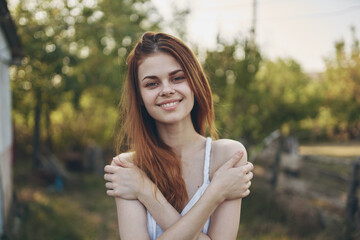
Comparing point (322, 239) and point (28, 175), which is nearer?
point (322, 239)

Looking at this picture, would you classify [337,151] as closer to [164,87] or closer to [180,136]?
[180,136]

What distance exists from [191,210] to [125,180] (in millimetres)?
404

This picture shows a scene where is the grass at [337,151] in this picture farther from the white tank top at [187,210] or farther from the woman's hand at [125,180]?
the woman's hand at [125,180]

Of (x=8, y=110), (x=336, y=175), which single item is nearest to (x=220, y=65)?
(x=336, y=175)

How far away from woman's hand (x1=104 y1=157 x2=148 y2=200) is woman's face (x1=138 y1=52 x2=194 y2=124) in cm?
32

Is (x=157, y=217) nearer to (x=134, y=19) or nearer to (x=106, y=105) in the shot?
(x=134, y=19)

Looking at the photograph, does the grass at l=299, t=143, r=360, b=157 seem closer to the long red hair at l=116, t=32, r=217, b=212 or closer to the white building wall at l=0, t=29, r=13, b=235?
the white building wall at l=0, t=29, r=13, b=235

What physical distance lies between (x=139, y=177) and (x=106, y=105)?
11023mm

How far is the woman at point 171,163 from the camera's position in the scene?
1.72 meters

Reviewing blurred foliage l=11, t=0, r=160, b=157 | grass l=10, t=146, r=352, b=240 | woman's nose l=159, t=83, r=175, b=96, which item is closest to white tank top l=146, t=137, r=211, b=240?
woman's nose l=159, t=83, r=175, b=96

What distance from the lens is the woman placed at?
172 centimetres

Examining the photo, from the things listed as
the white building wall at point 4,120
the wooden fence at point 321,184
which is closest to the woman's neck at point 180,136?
the wooden fence at point 321,184

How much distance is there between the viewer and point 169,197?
184 cm

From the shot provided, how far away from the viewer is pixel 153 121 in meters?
2.08
